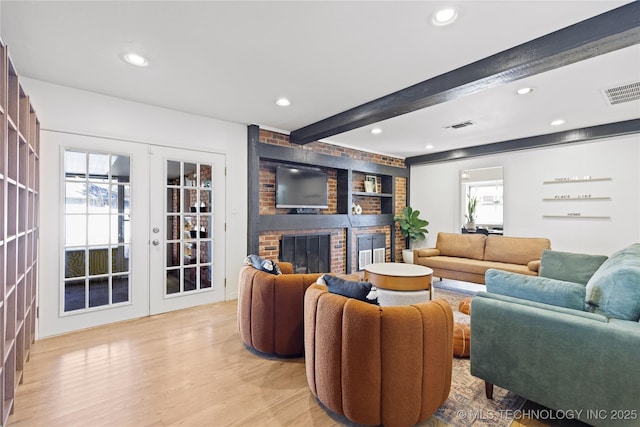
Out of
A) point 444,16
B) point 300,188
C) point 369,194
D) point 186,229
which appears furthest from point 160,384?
point 369,194

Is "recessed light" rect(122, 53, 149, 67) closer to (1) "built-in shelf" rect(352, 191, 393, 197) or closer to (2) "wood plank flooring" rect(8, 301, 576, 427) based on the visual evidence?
(2) "wood plank flooring" rect(8, 301, 576, 427)

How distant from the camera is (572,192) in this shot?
4.61 meters

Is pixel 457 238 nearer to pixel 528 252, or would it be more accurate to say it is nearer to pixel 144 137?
pixel 528 252

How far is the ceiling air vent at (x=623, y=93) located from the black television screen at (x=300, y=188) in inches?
146

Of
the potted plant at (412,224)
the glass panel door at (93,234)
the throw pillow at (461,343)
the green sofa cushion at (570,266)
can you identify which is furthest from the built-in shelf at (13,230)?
the potted plant at (412,224)

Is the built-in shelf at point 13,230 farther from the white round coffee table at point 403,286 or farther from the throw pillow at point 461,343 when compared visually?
the throw pillow at point 461,343

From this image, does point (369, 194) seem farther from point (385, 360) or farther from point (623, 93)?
point (385, 360)

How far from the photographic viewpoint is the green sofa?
1480 millimetres

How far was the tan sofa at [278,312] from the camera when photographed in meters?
2.46

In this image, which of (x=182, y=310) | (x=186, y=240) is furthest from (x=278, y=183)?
(x=182, y=310)

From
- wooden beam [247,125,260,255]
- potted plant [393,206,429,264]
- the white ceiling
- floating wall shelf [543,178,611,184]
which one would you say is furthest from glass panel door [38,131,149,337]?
floating wall shelf [543,178,611,184]

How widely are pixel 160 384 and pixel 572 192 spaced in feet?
19.1

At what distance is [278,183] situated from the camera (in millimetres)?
4691

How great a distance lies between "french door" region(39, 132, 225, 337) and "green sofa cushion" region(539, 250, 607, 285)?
13.2ft
